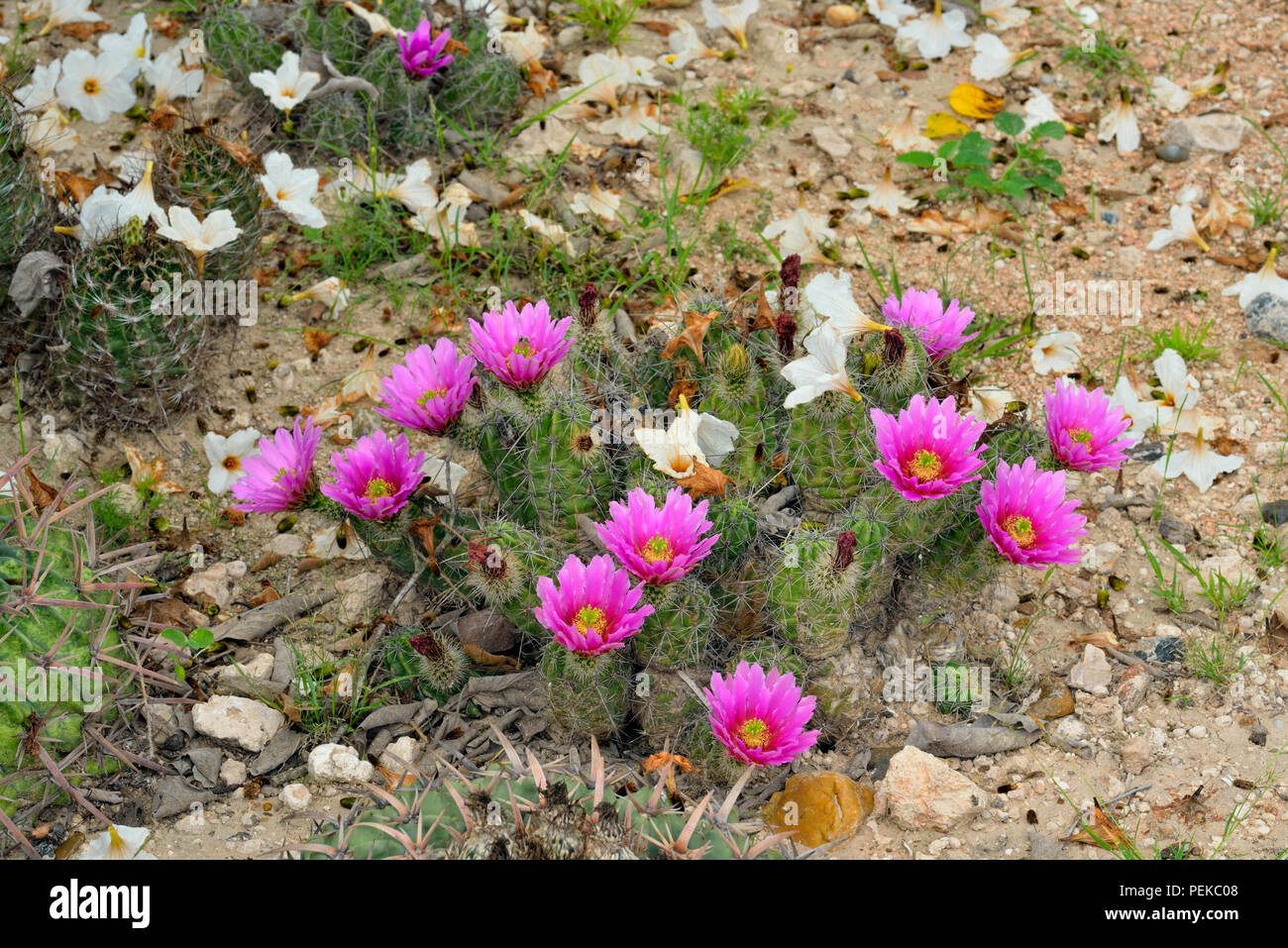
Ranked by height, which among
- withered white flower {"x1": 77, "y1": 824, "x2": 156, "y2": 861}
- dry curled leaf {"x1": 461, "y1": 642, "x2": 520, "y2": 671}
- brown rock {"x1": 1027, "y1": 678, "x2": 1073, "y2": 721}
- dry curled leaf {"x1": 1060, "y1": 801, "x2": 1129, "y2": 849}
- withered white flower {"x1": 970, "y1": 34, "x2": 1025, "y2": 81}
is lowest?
withered white flower {"x1": 77, "y1": 824, "x2": 156, "y2": 861}

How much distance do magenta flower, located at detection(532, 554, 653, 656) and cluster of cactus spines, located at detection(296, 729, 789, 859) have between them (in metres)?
0.25

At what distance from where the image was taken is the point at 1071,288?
13.1 ft

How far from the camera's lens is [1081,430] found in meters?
2.77

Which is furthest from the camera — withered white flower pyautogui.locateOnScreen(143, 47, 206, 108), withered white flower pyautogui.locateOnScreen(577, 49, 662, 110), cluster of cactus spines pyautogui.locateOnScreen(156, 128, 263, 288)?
withered white flower pyautogui.locateOnScreen(577, 49, 662, 110)

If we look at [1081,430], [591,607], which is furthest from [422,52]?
[1081,430]

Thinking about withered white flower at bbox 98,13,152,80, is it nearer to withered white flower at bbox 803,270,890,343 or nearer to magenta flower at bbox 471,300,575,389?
magenta flower at bbox 471,300,575,389

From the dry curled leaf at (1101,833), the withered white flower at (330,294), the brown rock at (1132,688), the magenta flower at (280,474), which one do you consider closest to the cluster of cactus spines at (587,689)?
the magenta flower at (280,474)

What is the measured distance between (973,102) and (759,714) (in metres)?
3.16

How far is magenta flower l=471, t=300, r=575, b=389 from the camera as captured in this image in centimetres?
265

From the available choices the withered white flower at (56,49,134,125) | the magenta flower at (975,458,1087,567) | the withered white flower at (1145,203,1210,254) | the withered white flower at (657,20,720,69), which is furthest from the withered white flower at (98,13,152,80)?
the withered white flower at (1145,203,1210,254)

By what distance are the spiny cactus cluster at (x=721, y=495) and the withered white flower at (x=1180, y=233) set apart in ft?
4.95

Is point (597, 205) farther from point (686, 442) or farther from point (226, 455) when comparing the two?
point (686, 442)
